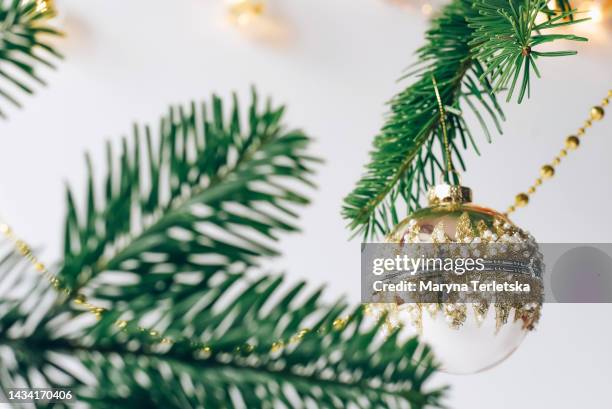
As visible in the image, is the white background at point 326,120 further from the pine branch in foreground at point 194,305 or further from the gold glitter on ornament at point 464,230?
the pine branch in foreground at point 194,305

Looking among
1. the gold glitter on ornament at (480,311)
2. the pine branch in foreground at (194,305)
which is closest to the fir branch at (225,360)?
the pine branch in foreground at (194,305)

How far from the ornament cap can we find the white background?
25.7 inches

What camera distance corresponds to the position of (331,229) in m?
1.12

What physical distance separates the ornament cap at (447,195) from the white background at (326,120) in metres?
0.65

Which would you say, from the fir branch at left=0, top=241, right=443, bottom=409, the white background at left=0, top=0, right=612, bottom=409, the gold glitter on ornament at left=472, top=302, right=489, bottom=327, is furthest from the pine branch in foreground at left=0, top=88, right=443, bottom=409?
the white background at left=0, top=0, right=612, bottom=409

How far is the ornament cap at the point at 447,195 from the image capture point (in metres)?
0.37

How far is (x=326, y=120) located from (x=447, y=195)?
80cm

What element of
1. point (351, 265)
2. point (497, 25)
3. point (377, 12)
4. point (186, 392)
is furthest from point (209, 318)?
point (377, 12)

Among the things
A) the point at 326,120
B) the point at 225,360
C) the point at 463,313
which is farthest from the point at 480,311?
the point at 326,120

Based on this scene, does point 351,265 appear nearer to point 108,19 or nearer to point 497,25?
point 108,19

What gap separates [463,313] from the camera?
328 mm

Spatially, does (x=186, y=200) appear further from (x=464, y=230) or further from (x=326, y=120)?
(x=326, y=120)

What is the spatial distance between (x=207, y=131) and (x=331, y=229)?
1.02m

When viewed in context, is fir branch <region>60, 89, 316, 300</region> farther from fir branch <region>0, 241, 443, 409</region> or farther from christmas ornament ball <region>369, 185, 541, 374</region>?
christmas ornament ball <region>369, 185, 541, 374</region>
